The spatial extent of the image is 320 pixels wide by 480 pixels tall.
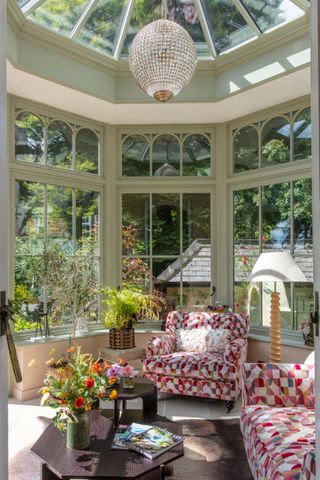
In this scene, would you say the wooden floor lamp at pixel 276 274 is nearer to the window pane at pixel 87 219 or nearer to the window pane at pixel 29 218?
the window pane at pixel 87 219

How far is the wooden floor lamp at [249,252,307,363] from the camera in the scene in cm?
349

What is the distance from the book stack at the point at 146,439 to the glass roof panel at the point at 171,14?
12.2ft

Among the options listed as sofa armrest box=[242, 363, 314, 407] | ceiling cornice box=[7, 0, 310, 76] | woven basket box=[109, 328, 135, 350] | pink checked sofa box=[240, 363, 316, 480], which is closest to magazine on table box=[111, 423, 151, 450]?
pink checked sofa box=[240, 363, 316, 480]

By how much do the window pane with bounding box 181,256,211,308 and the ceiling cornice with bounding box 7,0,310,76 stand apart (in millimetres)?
2148

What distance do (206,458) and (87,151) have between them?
11.9 ft

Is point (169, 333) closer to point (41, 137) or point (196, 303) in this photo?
point (196, 303)

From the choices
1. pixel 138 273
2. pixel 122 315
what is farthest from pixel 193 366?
pixel 138 273

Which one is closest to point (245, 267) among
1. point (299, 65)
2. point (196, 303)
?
point (196, 303)

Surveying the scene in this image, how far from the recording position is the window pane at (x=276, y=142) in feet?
15.0

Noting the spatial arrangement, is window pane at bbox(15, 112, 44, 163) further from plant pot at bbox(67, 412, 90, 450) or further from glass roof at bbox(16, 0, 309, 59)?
plant pot at bbox(67, 412, 90, 450)

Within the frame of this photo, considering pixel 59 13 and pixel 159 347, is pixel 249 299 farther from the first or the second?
pixel 59 13

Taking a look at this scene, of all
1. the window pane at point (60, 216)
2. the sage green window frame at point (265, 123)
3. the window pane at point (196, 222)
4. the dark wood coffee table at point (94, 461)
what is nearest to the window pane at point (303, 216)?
the sage green window frame at point (265, 123)

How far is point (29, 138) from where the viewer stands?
4.54m

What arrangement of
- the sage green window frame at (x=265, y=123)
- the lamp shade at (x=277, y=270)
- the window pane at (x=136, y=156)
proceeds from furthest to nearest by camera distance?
1. the window pane at (x=136, y=156)
2. the sage green window frame at (x=265, y=123)
3. the lamp shade at (x=277, y=270)
